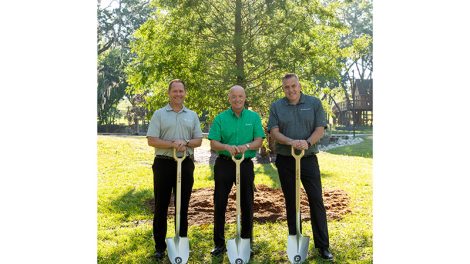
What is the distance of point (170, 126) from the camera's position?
3867 millimetres

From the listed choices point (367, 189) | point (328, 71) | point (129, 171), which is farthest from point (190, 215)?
point (129, 171)

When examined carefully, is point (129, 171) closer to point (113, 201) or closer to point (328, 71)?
point (113, 201)

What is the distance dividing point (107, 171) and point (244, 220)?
6.46 metres

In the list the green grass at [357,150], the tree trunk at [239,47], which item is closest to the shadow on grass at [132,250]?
the tree trunk at [239,47]

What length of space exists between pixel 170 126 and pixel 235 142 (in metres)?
0.55

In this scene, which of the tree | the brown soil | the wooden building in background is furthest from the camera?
the wooden building in background

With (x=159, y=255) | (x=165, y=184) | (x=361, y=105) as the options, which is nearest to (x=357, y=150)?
(x=361, y=105)

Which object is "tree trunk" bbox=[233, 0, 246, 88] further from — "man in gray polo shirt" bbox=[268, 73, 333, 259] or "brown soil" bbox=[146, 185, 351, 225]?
"man in gray polo shirt" bbox=[268, 73, 333, 259]

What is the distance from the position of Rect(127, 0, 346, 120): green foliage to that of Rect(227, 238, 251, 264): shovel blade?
2957 millimetres

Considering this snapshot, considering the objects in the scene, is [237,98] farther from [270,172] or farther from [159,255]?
[270,172]

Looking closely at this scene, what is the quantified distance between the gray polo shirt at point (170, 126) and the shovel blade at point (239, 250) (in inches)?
34.1

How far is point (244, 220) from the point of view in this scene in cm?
407

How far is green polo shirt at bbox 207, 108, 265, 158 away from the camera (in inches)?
155

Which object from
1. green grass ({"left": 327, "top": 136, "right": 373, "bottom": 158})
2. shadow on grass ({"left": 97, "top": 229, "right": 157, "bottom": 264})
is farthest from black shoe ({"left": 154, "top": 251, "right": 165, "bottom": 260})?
green grass ({"left": 327, "top": 136, "right": 373, "bottom": 158})
